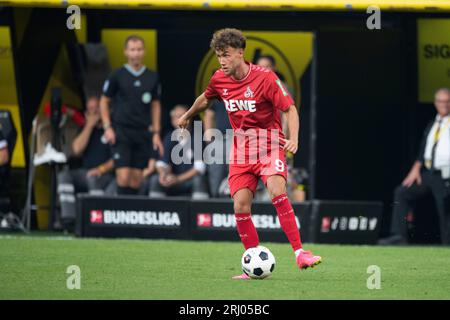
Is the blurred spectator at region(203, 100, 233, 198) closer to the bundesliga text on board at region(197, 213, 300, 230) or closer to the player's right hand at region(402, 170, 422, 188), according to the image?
the bundesliga text on board at region(197, 213, 300, 230)

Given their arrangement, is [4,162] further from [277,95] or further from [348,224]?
[277,95]

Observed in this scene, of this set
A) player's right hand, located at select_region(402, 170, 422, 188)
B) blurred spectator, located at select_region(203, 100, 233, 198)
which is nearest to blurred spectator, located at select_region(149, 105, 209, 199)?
blurred spectator, located at select_region(203, 100, 233, 198)

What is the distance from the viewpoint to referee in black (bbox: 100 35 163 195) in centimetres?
1426

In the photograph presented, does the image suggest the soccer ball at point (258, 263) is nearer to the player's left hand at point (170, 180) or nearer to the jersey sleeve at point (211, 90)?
the jersey sleeve at point (211, 90)

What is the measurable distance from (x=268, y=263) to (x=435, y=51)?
22.5 feet

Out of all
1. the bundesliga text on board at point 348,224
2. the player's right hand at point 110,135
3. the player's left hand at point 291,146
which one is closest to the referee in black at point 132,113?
the player's right hand at point 110,135

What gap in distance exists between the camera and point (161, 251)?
12016mm

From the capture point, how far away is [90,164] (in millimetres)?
15391

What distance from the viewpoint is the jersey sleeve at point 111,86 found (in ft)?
46.6

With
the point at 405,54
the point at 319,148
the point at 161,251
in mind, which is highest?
the point at 405,54

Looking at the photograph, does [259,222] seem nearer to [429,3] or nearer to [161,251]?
[161,251]

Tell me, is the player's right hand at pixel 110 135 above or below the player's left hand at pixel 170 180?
above

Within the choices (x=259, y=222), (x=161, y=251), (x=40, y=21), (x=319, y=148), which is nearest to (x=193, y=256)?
(x=161, y=251)

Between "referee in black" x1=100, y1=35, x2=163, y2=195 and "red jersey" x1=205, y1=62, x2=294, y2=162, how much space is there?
4.51 meters
